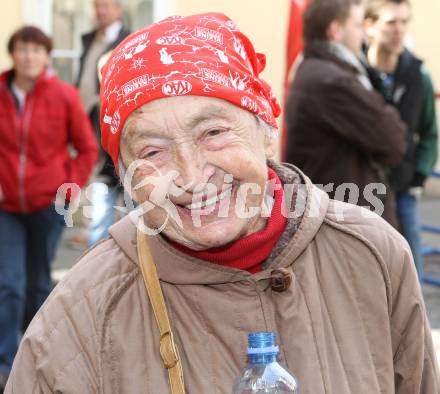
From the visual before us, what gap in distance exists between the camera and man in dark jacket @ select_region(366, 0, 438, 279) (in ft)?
20.6

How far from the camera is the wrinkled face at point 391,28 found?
6285 mm

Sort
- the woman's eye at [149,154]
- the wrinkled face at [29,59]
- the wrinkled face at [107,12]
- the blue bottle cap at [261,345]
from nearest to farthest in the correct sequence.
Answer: the blue bottle cap at [261,345] < the woman's eye at [149,154] < the wrinkled face at [29,59] < the wrinkled face at [107,12]

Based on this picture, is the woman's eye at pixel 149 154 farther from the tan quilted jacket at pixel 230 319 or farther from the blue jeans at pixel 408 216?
the blue jeans at pixel 408 216

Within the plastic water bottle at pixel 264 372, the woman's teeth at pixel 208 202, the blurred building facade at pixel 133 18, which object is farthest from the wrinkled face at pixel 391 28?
the blurred building facade at pixel 133 18

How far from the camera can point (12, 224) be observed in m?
6.27

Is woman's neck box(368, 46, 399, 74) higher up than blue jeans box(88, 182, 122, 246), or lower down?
higher up

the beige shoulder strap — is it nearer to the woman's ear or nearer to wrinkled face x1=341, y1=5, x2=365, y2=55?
the woman's ear

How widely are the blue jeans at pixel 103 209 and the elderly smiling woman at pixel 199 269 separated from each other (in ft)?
15.9

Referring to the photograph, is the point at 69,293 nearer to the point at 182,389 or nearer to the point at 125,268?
the point at 125,268

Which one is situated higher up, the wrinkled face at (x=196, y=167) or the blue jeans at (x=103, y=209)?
the wrinkled face at (x=196, y=167)

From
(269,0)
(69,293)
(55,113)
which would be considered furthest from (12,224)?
(269,0)

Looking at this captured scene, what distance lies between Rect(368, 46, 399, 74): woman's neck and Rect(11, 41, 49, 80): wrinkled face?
2145mm

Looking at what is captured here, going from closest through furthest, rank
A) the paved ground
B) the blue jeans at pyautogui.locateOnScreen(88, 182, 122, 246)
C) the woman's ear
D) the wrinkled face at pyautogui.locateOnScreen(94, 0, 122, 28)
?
1. the woman's ear
2. the blue jeans at pyautogui.locateOnScreen(88, 182, 122, 246)
3. the paved ground
4. the wrinkled face at pyautogui.locateOnScreen(94, 0, 122, 28)

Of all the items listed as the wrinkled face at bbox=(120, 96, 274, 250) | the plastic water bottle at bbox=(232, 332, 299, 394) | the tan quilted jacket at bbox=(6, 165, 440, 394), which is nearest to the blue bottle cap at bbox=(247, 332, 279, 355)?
the plastic water bottle at bbox=(232, 332, 299, 394)
